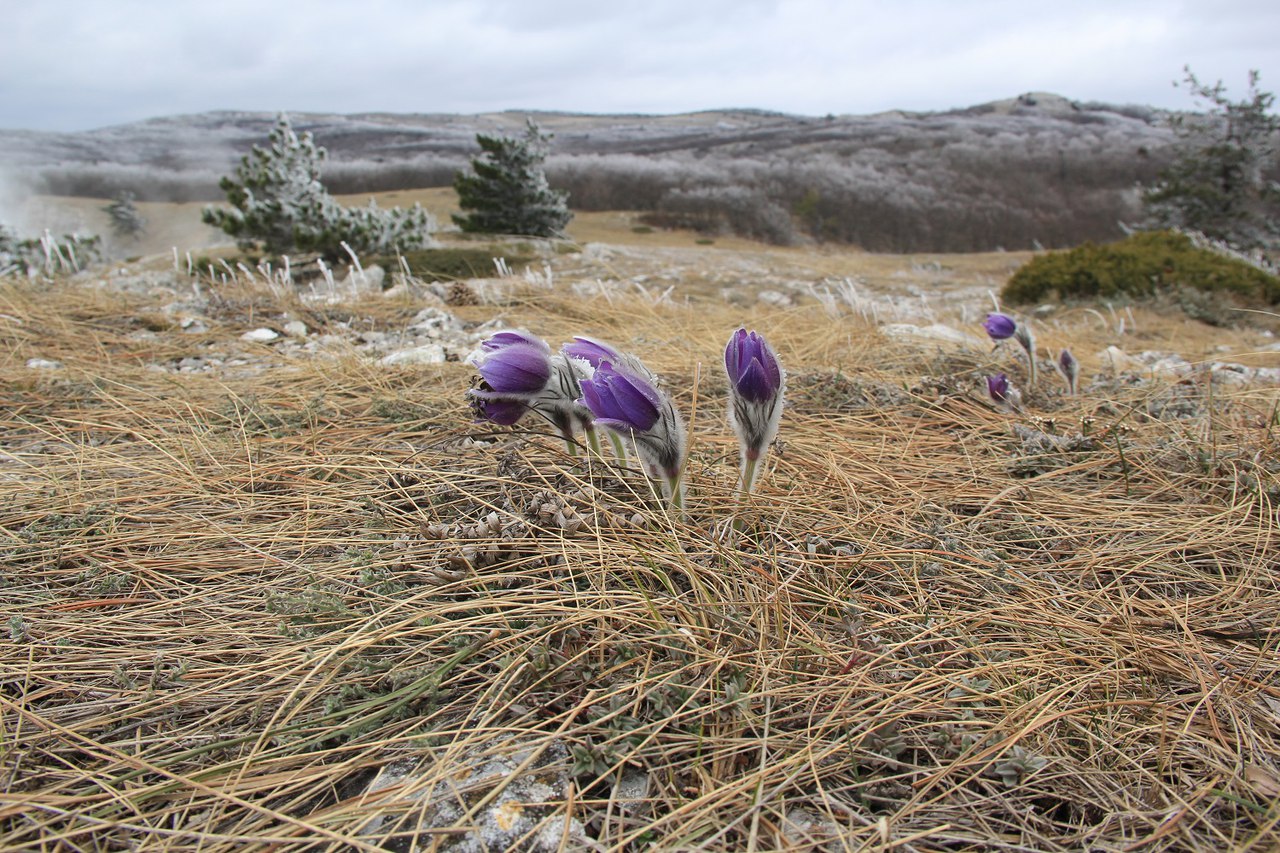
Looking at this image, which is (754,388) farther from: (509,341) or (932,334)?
(932,334)

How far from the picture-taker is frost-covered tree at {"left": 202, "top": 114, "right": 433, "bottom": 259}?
30.4 feet

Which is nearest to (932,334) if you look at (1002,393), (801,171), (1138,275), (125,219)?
(1002,393)

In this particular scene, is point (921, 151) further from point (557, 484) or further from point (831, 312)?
point (557, 484)

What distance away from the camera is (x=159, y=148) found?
34.8 meters

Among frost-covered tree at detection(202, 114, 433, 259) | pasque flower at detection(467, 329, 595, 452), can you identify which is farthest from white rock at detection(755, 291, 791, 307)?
pasque flower at detection(467, 329, 595, 452)

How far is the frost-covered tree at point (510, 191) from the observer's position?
13.1m

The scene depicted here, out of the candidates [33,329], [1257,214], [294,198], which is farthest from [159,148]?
[1257,214]

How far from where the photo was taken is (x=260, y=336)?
11.7 feet

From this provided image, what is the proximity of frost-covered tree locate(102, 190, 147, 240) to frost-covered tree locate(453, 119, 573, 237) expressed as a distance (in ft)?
47.5

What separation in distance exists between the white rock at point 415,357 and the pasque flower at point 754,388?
180 cm

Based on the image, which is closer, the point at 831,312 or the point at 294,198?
the point at 831,312

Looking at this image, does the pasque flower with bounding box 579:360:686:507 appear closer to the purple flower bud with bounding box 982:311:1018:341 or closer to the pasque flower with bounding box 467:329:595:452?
the pasque flower with bounding box 467:329:595:452

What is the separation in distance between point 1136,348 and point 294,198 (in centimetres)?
960

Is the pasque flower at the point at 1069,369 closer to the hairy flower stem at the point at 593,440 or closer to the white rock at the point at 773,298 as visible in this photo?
the hairy flower stem at the point at 593,440
